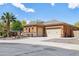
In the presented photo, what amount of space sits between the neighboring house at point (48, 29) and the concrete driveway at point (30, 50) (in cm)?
48

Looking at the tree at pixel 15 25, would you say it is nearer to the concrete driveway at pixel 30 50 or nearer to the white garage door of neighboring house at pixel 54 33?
the concrete driveway at pixel 30 50

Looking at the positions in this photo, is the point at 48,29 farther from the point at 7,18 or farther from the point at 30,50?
the point at 7,18

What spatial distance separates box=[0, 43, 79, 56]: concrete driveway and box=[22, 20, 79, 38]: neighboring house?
0.48 metres

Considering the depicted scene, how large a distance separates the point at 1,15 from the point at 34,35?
1.41m

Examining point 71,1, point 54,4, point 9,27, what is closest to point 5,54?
point 9,27

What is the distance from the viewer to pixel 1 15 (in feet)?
22.7

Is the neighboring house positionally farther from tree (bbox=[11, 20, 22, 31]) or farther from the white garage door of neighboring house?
tree (bbox=[11, 20, 22, 31])

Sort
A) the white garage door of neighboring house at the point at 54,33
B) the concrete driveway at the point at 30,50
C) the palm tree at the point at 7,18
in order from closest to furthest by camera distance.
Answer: the concrete driveway at the point at 30,50
the palm tree at the point at 7,18
the white garage door of neighboring house at the point at 54,33

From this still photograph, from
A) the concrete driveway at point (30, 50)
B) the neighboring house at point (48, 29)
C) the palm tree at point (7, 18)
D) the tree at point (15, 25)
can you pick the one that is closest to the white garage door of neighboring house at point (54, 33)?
the neighboring house at point (48, 29)

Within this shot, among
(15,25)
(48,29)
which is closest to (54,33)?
(48,29)

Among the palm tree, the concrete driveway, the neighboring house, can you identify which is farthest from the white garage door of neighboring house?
the palm tree

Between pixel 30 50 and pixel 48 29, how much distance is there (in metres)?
1.19

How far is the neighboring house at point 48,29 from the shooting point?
691 centimetres

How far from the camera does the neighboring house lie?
272 inches
